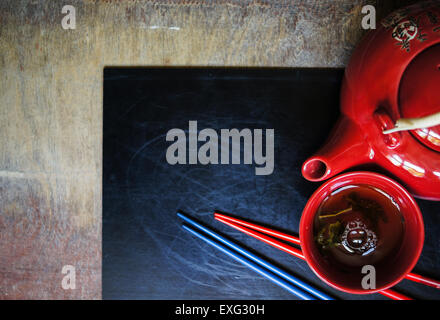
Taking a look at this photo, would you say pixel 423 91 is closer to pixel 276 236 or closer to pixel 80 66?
pixel 276 236

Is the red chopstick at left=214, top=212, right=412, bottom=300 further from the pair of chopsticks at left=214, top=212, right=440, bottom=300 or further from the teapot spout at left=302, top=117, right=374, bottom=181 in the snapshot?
the teapot spout at left=302, top=117, right=374, bottom=181

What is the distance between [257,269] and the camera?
0.52 metres

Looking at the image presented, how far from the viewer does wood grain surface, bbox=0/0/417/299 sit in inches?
21.0

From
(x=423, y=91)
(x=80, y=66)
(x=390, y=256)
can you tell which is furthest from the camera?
(x=80, y=66)

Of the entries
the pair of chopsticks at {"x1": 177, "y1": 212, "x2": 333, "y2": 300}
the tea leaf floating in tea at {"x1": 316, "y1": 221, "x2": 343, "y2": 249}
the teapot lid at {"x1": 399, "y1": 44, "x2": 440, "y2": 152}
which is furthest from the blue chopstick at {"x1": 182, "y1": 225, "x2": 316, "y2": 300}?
the teapot lid at {"x1": 399, "y1": 44, "x2": 440, "y2": 152}

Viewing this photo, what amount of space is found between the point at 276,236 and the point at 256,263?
54 mm

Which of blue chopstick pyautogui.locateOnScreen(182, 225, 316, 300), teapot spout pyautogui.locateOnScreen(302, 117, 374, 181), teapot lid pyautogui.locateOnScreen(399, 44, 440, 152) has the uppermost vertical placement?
teapot lid pyautogui.locateOnScreen(399, 44, 440, 152)

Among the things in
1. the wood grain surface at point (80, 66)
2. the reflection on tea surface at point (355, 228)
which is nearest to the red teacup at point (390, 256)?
the reflection on tea surface at point (355, 228)

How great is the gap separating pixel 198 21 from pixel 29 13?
0.29m

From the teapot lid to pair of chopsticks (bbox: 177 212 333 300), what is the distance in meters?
0.28

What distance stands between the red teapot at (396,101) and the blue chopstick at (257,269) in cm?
18

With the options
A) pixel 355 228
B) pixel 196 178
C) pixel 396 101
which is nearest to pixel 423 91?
pixel 396 101

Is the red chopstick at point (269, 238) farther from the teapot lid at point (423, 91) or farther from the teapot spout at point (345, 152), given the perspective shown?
the teapot lid at point (423, 91)
